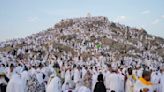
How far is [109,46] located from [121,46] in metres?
2.40

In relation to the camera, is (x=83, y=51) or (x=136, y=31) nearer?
(x=83, y=51)

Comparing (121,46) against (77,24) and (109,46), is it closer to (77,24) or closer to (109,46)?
(109,46)

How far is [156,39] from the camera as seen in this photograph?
332ft

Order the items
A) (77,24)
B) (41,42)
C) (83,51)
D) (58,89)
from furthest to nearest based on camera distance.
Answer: (77,24) < (41,42) < (83,51) < (58,89)

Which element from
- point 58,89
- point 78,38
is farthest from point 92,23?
point 58,89

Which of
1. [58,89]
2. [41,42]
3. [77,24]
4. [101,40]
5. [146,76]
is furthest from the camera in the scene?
[77,24]

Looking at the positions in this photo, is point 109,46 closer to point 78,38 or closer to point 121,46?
point 121,46

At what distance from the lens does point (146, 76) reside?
28.5 feet

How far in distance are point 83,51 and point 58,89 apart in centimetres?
6376

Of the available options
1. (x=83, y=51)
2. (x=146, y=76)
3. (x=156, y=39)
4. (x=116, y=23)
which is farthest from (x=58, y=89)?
(x=116, y=23)

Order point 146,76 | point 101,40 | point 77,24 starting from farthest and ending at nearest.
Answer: point 77,24 → point 101,40 → point 146,76

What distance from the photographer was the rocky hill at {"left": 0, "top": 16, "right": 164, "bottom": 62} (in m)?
70.4

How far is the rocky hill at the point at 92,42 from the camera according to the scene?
231 ft

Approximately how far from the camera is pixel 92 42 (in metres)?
82.4
